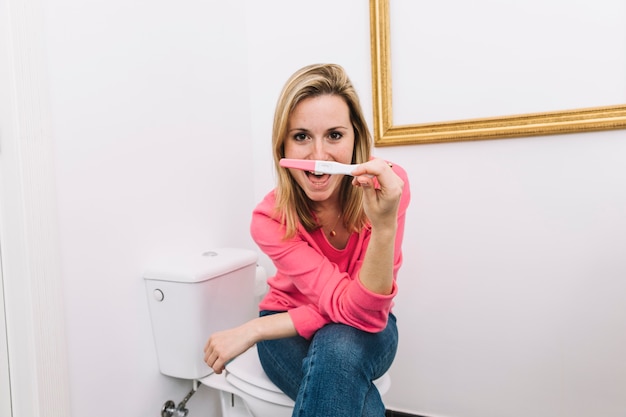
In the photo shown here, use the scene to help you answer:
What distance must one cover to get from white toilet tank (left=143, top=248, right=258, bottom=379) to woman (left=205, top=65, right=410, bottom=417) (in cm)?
11

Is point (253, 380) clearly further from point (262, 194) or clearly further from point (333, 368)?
point (262, 194)

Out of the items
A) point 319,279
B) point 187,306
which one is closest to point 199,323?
point 187,306

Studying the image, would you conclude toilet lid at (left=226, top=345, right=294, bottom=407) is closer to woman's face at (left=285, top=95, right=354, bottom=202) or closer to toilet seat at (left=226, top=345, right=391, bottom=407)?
toilet seat at (left=226, top=345, right=391, bottom=407)

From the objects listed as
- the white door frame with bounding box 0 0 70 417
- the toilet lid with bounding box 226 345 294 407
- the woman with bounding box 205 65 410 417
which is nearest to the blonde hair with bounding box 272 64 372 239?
the woman with bounding box 205 65 410 417

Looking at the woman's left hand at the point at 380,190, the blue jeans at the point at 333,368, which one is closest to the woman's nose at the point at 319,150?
the woman's left hand at the point at 380,190

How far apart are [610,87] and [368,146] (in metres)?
0.62

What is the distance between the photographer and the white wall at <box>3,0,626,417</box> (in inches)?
28.6

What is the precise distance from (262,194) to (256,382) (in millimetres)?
670

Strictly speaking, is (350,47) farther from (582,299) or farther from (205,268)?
(582,299)

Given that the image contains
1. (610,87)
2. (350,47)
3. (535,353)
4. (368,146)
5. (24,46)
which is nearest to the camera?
(24,46)

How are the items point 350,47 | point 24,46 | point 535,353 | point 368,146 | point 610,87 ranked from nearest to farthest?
1. point 24,46
2. point 368,146
3. point 610,87
4. point 535,353
5. point 350,47

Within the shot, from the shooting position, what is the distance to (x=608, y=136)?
3.05ft

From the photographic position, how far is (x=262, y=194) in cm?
129

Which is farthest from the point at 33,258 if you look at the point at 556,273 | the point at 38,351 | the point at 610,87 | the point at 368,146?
the point at 610,87
